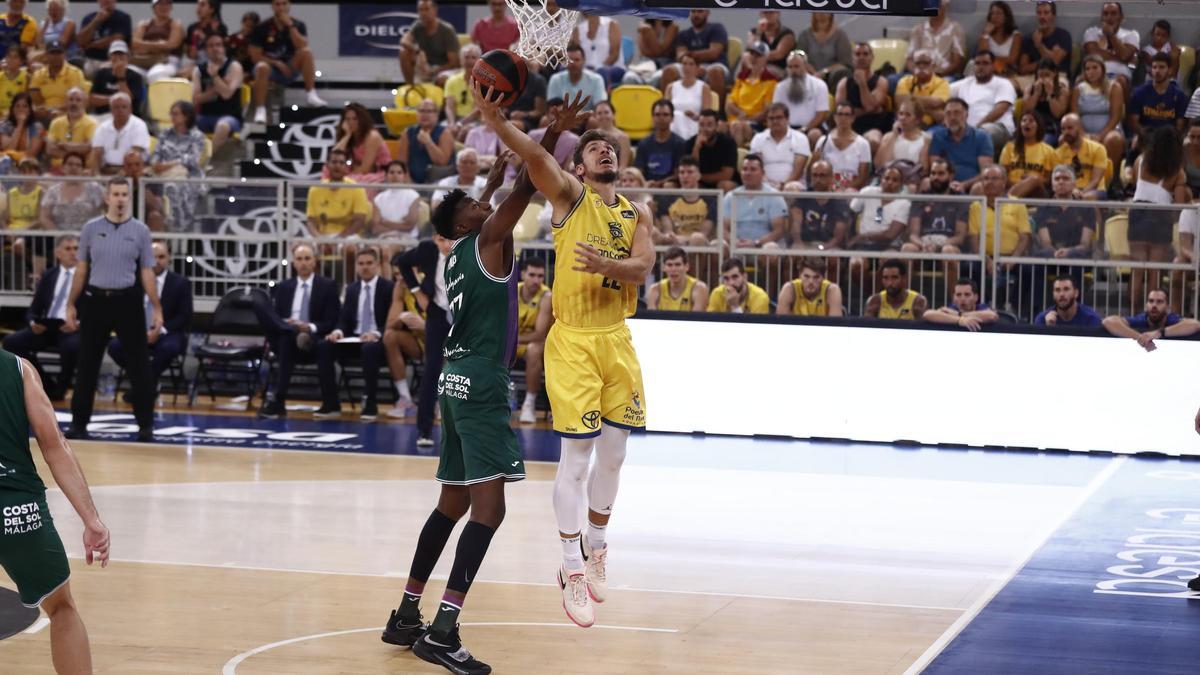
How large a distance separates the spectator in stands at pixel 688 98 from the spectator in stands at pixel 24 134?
26.3ft

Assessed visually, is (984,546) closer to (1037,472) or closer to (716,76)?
(1037,472)

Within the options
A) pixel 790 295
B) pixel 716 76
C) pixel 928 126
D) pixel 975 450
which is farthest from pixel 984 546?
pixel 716 76

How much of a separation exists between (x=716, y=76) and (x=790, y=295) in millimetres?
4469

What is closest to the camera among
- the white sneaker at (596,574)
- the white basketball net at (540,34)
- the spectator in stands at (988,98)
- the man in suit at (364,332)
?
the white sneaker at (596,574)

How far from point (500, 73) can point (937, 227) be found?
854cm

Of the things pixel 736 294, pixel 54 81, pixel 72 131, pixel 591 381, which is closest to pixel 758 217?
pixel 736 294

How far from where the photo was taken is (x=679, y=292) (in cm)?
1509

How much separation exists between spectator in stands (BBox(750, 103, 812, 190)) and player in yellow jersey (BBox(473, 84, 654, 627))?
905 centimetres

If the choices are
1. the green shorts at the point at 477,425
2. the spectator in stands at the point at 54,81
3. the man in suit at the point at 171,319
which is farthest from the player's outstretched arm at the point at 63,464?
the spectator in stands at the point at 54,81

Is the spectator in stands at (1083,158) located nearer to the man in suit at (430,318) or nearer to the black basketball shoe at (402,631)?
the man in suit at (430,318)

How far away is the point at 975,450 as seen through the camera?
14141 mm

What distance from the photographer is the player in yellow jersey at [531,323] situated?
49.6 feet

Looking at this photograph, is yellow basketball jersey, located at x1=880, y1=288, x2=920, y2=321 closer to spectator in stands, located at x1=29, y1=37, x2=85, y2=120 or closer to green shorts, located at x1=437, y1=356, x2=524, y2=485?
green shorts, located at x1=437, y1=356, x2=524, y2=485

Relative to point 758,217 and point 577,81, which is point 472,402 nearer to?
point 758,217
